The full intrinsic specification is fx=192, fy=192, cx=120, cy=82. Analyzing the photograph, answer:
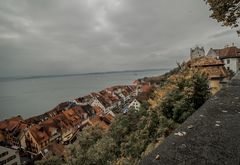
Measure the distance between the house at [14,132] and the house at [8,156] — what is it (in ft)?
35.2

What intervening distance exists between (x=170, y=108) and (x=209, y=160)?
35.2ft

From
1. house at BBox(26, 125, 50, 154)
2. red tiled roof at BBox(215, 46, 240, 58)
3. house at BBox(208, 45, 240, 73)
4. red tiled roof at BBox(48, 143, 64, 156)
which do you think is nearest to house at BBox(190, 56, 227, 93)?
house at BBox(208, 45, 240, 73)

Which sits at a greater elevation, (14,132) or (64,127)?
(64,127)

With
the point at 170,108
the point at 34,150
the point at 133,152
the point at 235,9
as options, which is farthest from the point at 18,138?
the point at 235,9

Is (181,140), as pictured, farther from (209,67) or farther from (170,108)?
(209,67)

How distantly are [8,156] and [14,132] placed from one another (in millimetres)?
18461

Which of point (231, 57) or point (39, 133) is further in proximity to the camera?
point (231, 57)

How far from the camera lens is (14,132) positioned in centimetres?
4203

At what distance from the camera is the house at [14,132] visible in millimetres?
37688

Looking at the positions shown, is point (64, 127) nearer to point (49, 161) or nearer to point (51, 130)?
point (51, 130)

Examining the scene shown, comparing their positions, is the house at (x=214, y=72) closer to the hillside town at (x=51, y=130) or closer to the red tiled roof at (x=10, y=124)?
the hillside town at (x=51, y=130)

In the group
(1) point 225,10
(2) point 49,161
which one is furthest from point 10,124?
(1) point 225,10

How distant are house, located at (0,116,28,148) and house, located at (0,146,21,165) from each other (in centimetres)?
1072

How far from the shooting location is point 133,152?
43.4 feet
